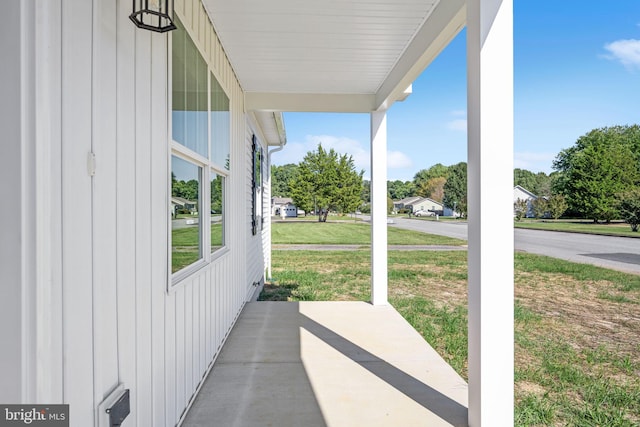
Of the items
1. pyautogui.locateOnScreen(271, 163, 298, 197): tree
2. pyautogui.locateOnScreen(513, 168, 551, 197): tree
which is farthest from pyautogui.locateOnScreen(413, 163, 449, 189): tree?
pyautogui.locateOnScreen(271, 163, 298, 197): tree

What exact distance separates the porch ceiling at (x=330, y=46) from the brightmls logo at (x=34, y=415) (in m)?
2.71

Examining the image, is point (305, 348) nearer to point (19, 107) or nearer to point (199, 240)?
point (199, 240)

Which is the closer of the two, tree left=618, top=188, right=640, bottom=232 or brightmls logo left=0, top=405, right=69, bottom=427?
brightmls logo left=0, top=405, right=69, bottom=427

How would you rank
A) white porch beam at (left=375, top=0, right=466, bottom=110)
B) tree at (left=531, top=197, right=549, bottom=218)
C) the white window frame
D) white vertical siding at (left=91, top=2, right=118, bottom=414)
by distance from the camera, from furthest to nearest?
tree at (left=531, top=197, right=549, bottom=218) < white porch beam at (left=375, top=0, right=466, bottom=110) < the white window frame < white vertical siding at (left=91, top=2, right=118, bottom=414)

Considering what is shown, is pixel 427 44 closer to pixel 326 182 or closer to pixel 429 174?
pixel 326 182

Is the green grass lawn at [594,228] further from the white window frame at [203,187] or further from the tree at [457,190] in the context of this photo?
the white window frame at [203,187]

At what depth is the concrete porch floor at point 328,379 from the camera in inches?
90.3

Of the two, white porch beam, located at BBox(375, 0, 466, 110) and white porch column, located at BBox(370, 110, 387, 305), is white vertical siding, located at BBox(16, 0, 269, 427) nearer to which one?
white porch beam, located at BBox(375, 0, 466, 110)

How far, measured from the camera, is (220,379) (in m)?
2.77

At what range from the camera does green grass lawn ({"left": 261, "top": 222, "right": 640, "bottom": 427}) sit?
2.74m

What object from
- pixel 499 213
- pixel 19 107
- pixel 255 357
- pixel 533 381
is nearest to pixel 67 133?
pixel 19 107

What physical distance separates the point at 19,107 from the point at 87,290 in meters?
0.60

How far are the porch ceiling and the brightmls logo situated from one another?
2.71m

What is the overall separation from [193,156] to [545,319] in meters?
5.12
